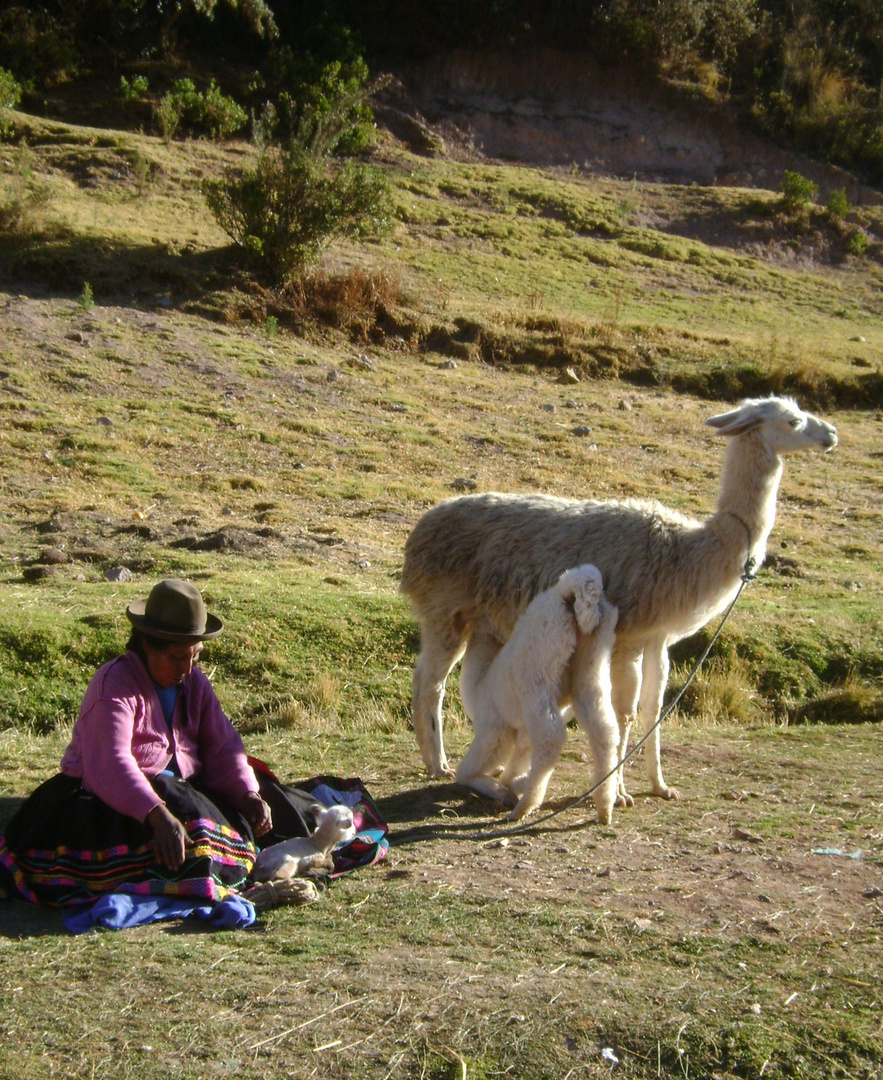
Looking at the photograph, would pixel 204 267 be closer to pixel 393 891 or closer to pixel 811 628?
pixel 811 628

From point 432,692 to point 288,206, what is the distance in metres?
12.1

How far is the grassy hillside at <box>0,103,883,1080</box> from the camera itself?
3.43 m

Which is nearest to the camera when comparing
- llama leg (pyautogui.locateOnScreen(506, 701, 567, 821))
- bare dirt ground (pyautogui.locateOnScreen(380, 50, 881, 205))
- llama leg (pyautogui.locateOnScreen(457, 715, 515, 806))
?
llama leg (pyautogui.locateOnScreen(506, 701, 567, 821))

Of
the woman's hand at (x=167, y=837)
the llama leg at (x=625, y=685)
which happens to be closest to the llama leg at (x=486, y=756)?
the llama leg at (x=625, y=685)

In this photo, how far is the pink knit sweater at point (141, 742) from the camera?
4.29 m

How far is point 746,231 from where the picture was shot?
2819 centimetres

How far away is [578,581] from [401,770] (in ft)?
5.16

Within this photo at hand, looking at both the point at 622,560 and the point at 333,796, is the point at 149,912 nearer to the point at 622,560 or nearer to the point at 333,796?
the point at 333,796

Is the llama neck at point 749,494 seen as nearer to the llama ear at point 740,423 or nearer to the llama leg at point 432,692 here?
the llama ear at point 740,423

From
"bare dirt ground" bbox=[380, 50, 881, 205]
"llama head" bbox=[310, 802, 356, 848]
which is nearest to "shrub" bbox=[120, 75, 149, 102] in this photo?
"bare dirt ground" bbox=[380, 50, 881, 205]

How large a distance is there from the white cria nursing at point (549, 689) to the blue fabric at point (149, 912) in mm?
1800

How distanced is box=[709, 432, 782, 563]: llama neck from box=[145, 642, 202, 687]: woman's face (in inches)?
119

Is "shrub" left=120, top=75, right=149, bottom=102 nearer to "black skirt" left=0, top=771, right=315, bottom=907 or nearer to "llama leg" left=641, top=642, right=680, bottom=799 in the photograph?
"llama leg" left=641, top=642, right=680, bottom=799

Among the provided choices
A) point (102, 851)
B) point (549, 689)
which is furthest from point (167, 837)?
point (549, 689)
